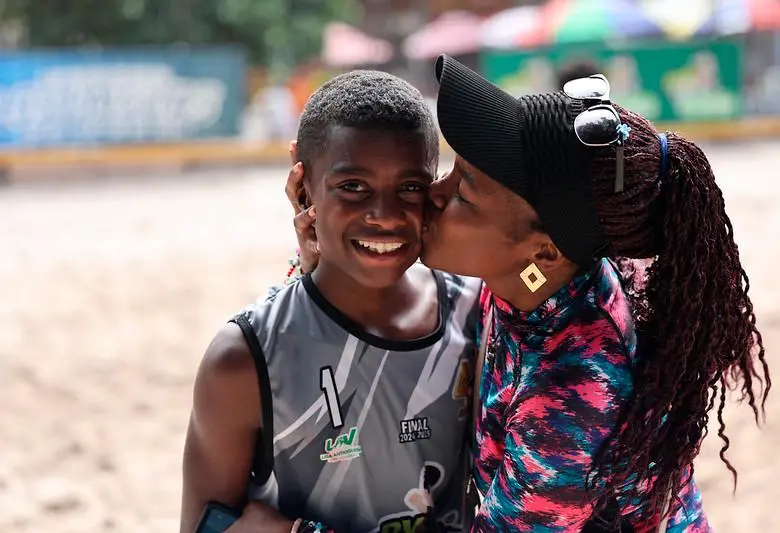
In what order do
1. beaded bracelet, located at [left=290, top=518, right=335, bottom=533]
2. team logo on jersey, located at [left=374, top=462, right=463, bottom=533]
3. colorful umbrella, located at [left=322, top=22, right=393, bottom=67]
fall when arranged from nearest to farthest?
beaded bracelet, located at [left=290, top=518, right=335, bottom=533]
team logo on jersey, located at [left=374, top=462, right=463, bottom=533]
colorful umbrella, located at [left=322, top=22, right=393, bottom=67]

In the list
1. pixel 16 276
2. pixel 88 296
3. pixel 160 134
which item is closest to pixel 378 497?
pixel 88 296

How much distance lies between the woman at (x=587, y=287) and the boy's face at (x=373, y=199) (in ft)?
0.36

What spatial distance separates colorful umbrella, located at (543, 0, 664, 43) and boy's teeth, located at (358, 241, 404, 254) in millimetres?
17350

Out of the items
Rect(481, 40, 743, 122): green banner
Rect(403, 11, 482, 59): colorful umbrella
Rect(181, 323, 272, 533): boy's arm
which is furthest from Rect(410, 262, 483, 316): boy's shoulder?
Rect(403, 11, 482, 59): colorful umbrella

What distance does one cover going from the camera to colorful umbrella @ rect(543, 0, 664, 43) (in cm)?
1862

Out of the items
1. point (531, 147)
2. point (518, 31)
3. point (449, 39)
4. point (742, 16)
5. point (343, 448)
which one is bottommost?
point (343, 448)

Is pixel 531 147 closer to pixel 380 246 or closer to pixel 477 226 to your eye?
pixel 477 226

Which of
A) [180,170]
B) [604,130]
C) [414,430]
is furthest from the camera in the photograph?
[180,170]

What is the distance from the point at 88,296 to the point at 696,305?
6440 millimetres

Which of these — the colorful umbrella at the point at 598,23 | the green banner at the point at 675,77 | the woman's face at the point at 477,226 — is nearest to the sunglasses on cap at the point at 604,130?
the woman's face at the point at 477,226

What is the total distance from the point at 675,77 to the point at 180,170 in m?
9.14

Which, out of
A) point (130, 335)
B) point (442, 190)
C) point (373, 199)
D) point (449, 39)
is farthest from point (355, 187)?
point (449, 39)

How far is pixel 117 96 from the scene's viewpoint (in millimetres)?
15047

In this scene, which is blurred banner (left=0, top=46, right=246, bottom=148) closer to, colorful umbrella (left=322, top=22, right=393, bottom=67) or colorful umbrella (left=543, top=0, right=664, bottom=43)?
colorful umbrella (left=543, top=0, right=664, bottom=43)
